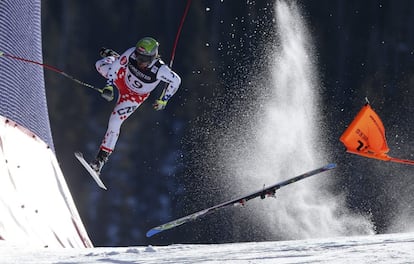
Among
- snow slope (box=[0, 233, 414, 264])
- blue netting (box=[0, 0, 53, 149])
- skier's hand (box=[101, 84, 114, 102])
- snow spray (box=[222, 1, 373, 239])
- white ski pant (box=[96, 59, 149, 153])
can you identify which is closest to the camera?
snow slope (box=[0, 233, 414, 264])

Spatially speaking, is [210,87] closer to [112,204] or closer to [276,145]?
[276,145]

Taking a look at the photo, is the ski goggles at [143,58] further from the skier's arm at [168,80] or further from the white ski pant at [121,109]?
the white ski pant at [121,109]

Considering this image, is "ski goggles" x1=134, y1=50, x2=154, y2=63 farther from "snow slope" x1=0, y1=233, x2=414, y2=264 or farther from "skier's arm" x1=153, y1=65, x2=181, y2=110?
"snow slope" x1=0, y1=233, x2=414, y2=264

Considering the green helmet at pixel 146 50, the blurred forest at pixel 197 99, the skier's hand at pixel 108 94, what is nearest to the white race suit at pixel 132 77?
the green helmet at pixel 146 50

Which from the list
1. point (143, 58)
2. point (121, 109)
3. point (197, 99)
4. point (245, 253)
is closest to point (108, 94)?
point (143, 58)

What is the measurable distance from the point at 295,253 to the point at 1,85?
4.09 metres

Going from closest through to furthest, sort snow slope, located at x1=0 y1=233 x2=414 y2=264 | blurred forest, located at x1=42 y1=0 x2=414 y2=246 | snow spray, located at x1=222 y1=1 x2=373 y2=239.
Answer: snow slope, located at x1=0 y1=233 x2=414 y2=264 → blurred forest, located at x1=42 y1=0 x2=414 y2=246 → snow spray, located at x1=222 y1=1 x2=373 y2=239

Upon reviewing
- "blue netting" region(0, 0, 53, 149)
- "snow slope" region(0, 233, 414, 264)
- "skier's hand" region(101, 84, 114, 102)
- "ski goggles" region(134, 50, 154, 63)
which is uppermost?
"blue netting" region(0, 0, 53, 149)

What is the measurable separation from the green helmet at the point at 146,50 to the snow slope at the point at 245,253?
1.96 meters

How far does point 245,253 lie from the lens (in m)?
5.03

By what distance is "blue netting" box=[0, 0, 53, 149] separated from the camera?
311 inches

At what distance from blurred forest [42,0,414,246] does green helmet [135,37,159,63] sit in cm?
347

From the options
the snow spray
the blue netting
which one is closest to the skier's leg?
the blue netting

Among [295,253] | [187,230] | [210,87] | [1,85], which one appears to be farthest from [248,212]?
[295,253]
